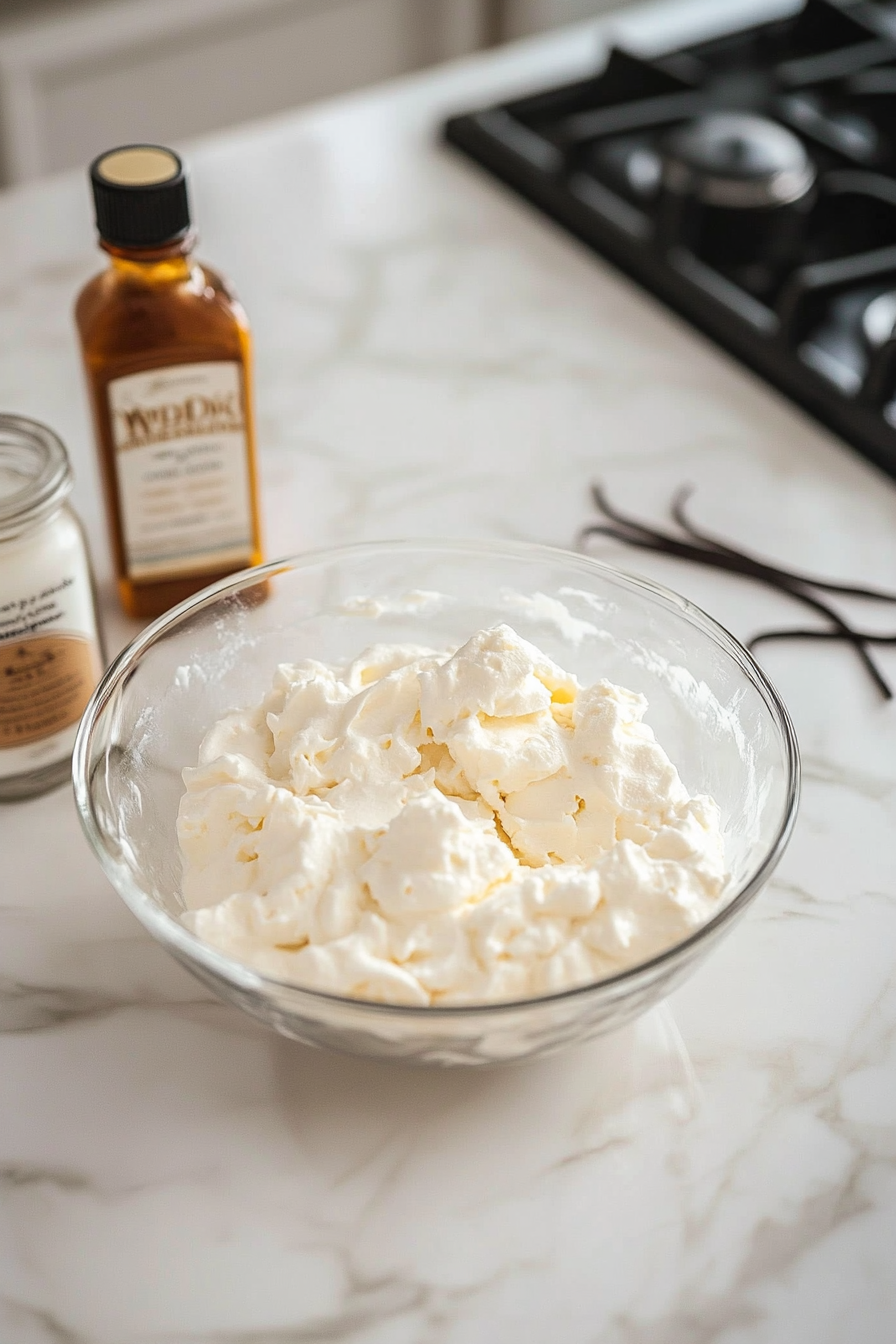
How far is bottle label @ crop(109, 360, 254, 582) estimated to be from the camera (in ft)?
2.93

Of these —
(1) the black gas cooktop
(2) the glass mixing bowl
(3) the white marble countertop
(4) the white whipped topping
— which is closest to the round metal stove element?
(1) the black gas cooktop

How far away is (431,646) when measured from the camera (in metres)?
0.92

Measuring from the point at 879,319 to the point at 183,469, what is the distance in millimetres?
663

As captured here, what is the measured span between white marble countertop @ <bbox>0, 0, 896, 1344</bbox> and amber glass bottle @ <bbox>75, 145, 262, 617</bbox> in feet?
0.32

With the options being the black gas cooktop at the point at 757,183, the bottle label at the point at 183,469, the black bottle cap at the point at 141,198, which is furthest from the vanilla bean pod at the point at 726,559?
the black bottle cap at the point at 141,198

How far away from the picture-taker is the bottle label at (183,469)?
89cm

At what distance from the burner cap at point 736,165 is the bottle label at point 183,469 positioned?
0.59 m

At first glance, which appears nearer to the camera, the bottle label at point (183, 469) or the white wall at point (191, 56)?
the bottle label at point (183, 469)

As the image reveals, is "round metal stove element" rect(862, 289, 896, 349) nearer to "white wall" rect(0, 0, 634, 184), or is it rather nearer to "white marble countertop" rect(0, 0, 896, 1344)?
"white marble countertop" rect(0, 0, 896, 1344)

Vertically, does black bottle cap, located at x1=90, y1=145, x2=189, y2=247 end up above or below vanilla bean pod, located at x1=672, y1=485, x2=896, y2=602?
above

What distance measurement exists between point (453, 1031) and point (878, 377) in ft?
2.52

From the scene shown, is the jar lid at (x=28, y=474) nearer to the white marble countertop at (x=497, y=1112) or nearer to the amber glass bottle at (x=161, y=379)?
the amber glass bottle at (x=161, y=379)

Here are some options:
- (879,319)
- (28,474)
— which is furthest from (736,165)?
(28,474)

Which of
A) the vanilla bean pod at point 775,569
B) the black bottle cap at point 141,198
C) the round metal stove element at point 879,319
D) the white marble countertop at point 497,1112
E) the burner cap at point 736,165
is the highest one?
the black bottle cap at point 141,198
